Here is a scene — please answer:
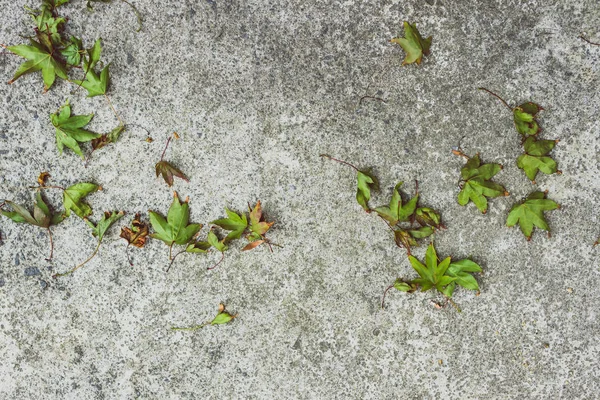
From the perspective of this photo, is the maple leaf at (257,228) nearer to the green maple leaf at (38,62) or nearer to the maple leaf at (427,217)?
the maple leaf at (427,217)

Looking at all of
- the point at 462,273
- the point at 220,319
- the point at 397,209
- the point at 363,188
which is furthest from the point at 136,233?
the point at 462,273

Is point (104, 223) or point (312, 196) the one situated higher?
point (312, 196)

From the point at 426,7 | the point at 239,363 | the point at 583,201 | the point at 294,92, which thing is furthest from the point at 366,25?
the point at 239,363

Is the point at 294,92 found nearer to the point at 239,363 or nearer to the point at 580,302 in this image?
the point at 239,363

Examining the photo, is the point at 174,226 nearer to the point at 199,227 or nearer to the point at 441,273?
the point at 199,227

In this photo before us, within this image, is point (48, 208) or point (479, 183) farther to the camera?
point (48, 208)

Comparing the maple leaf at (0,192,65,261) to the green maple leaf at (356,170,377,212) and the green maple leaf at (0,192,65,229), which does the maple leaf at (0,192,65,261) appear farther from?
the green maple leaf at (356,170,377,212)
